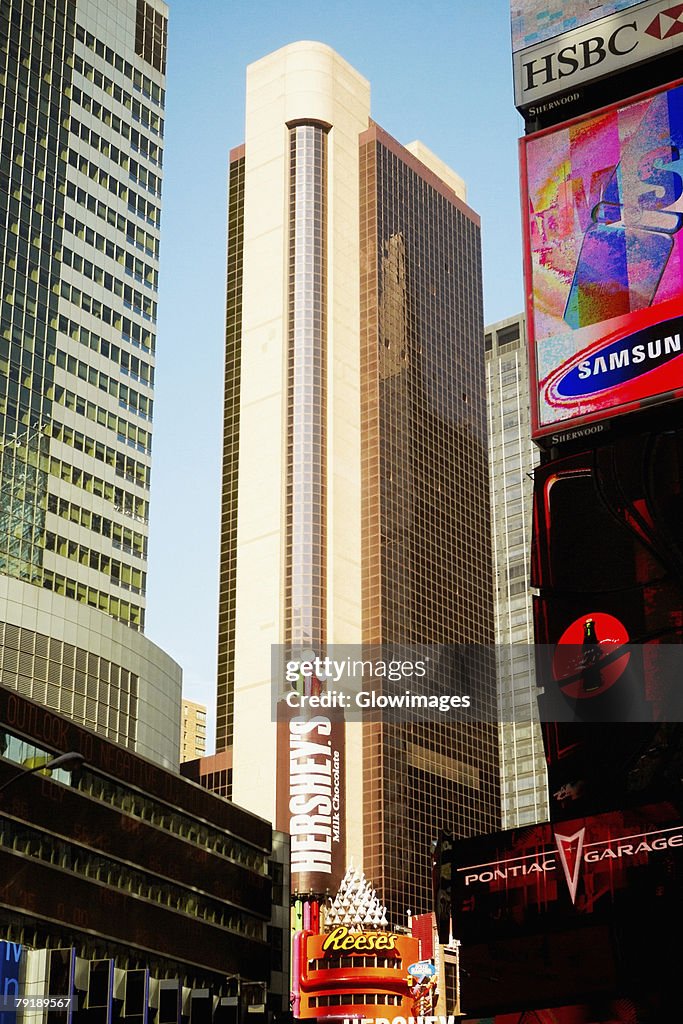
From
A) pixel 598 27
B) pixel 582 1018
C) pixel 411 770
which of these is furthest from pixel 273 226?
pixel 582 1018

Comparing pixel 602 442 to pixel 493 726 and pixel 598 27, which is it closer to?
pixel 598 27

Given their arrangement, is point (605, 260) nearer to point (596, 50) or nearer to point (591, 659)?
point (596, 50)

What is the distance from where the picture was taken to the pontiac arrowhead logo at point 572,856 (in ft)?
163

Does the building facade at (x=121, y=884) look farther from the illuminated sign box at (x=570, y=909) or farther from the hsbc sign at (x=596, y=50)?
the hsbc sign at (x=596, y=50)

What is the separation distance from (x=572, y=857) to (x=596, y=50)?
34.4 m

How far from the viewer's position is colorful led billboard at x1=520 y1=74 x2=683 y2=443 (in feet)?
187

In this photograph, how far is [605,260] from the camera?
59.7m

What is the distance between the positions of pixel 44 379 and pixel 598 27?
55.6m

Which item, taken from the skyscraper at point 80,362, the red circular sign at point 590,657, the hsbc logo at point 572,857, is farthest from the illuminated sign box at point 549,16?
the skyscraper at point 80,362

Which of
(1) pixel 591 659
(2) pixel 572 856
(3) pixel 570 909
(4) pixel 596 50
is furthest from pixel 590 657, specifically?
(4) pixel 596 50

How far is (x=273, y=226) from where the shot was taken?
18050 cm

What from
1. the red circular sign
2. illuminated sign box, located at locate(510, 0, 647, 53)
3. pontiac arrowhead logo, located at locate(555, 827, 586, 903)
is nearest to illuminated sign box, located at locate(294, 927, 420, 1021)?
the red circular sign

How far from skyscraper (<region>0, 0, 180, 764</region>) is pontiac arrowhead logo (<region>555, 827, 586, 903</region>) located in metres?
51.4

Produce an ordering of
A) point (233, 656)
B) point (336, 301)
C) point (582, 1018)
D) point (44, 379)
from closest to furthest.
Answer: point (582, 1018)
point (44, 379)
point (233, 656)
point (336, 301)
